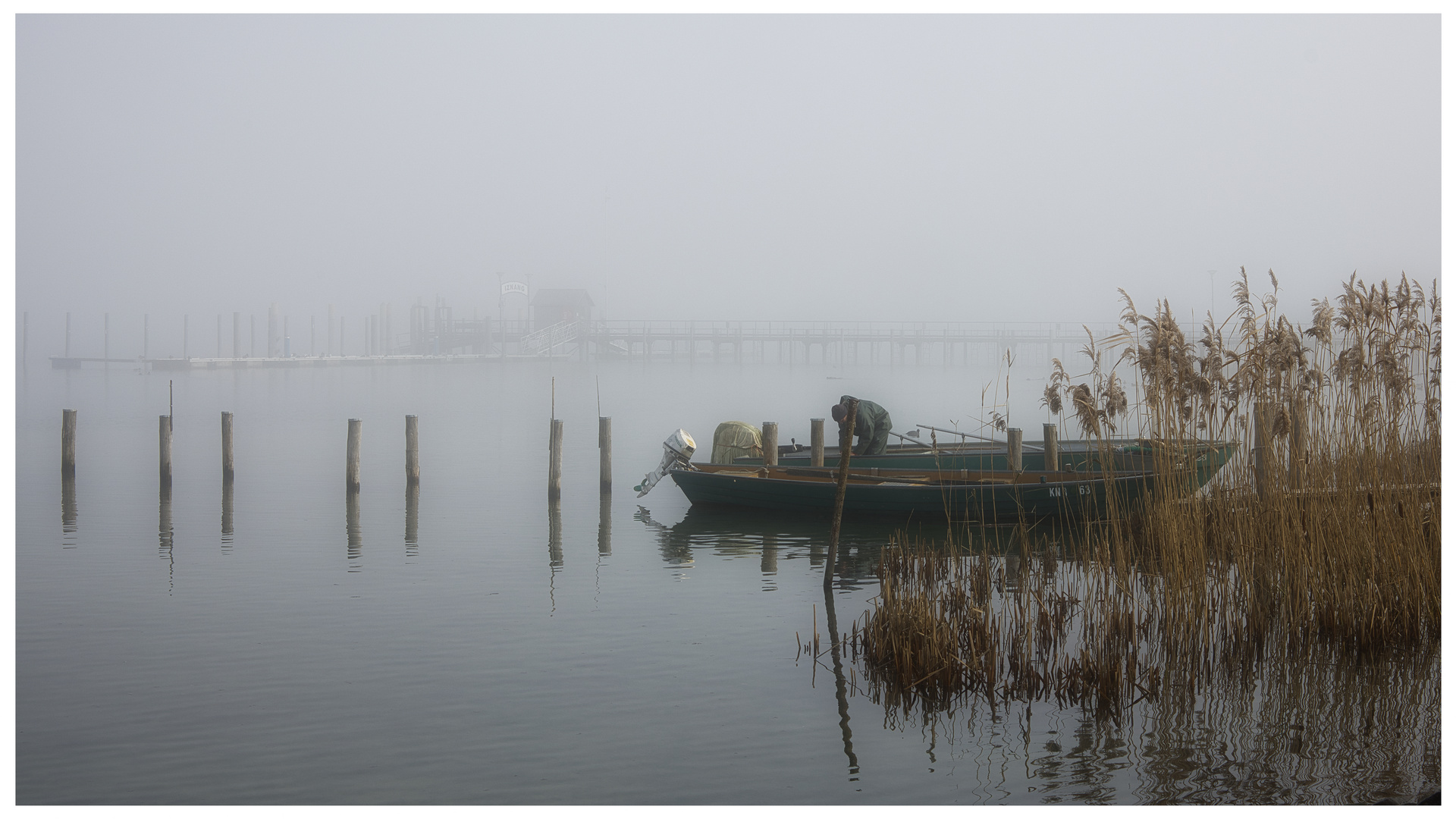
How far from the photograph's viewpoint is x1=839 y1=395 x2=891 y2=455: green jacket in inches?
629

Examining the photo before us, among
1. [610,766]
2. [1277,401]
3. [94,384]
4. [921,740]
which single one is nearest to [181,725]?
[610,766]

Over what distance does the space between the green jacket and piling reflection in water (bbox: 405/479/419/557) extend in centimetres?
610

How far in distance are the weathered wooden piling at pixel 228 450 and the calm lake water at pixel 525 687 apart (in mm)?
1086

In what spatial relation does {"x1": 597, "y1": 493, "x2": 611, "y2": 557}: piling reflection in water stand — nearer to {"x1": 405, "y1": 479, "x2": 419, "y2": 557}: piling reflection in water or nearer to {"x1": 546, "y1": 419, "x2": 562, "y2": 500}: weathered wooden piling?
{"x1": 546, "y1": 419, "x2": 562, "y2": 500}: weathered wooden piling

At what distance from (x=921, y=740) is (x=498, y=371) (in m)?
102

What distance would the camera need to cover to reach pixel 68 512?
15492 millimetres

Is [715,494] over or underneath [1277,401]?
underneath

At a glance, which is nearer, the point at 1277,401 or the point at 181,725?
the point at 181,725

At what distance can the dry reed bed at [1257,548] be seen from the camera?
668 cm

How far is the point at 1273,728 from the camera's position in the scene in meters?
6.07

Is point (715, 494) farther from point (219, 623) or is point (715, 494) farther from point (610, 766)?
point (610, 766)

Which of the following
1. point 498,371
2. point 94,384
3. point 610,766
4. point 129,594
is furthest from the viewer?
point 498,371

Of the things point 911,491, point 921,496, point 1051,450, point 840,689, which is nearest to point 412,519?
point 911,491

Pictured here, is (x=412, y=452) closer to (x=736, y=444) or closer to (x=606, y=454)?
(x=606, y=454)
